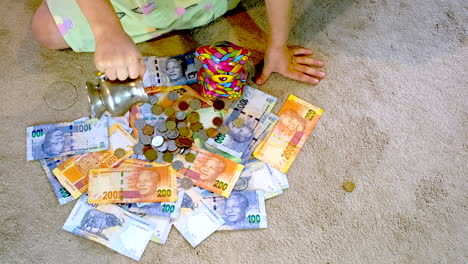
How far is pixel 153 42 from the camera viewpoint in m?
1.28

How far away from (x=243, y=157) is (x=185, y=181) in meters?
0.18

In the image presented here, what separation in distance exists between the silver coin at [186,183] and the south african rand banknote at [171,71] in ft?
0.97

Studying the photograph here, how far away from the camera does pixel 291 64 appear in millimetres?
1227

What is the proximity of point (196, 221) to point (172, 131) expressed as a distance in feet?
0.88

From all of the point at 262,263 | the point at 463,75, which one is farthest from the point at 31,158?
the point at 463,75

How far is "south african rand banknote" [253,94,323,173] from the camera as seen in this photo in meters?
1.17

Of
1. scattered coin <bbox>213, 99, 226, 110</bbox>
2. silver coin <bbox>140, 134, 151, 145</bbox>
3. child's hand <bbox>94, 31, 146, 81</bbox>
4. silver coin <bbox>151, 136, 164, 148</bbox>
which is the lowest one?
silver coin <bbox>140, 134, 151, 145</bbox>

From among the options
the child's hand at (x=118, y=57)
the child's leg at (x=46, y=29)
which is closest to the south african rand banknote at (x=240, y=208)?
the child's hand at (x=118, y=57)

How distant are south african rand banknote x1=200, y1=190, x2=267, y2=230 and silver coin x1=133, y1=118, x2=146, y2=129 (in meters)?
0.26

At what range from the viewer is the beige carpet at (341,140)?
1106mm

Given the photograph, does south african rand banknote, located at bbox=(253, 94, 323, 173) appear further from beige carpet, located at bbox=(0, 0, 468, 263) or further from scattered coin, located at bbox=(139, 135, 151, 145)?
scattered coin, located at bbox=(139, 135, 151, 145)

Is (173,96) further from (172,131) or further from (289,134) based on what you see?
(289,134)

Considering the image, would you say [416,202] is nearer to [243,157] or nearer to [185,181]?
[243,157]

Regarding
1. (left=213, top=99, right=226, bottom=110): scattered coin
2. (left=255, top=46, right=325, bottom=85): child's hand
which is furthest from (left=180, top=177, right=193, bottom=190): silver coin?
(left=255, top=46, right=325, bottom=85): child's hand
